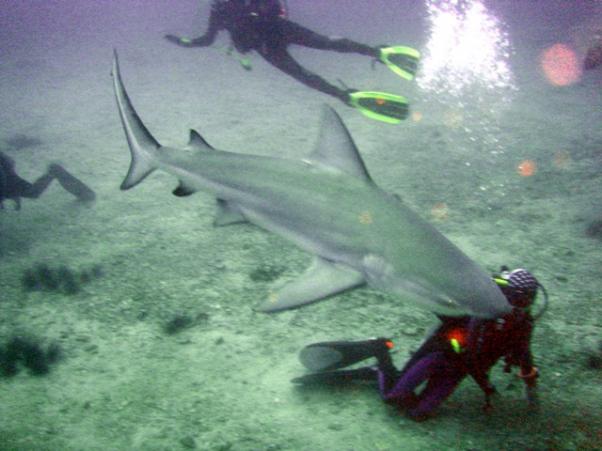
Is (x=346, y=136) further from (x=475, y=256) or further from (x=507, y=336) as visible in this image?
(x=475, y=256)

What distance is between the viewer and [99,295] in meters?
6.31

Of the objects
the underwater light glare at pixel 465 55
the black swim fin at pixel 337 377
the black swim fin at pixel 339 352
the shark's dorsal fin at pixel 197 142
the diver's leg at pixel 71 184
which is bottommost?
the diver's leg at pixel 71 184

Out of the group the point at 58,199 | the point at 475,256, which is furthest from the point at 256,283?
the point at 58,199

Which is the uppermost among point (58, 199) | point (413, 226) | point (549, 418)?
point (413, 226)

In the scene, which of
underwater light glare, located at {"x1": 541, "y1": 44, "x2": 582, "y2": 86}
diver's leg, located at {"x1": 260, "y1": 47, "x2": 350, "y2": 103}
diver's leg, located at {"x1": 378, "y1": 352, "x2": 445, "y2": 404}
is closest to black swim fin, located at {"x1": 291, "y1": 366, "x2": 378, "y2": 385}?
diver's leg, located at {"x1": 378, "y1": 352, "x2": 445, "y2": 404}

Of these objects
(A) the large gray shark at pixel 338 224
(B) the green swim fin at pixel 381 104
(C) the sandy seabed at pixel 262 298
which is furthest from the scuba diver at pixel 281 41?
(A) the large gray shark at pixel 338 224

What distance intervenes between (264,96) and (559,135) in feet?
37.9

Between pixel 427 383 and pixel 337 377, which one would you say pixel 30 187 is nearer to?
pixel 337 377

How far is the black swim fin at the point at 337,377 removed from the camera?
4.41 metres

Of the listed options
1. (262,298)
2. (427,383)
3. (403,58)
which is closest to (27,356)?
(262,298)

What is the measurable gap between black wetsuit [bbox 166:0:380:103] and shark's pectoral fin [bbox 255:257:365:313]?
23.5 ft

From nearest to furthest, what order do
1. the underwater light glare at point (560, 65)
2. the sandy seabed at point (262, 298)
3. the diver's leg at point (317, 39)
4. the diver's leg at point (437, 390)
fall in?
the diver's leg at point (437, 390) → the sandy seabed at point (262, 298) → the diver's leg at point (317, 39) → the underwater light glare at point (560, 65)

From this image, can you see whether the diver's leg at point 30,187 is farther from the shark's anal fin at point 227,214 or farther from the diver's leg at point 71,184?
the shark's anal fin at point 227,214

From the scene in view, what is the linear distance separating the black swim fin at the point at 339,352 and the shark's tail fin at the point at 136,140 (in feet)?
9.25
